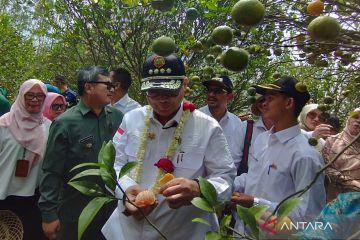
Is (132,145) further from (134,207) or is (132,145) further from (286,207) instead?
(286,207)

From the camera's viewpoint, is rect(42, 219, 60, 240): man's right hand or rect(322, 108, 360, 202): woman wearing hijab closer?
rect(322, 108, 360, 202): woman wearing hijab

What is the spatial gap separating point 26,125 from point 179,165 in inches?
68.6

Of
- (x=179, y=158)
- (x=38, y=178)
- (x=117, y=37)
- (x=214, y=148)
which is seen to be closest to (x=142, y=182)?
(x=179, y=158)

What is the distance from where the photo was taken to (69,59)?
7.94 m

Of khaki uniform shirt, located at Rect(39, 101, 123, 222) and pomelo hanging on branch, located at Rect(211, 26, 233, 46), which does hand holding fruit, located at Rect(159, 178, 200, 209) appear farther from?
khaki uniform shirt, located at Rect(39, 101, 123, 222)

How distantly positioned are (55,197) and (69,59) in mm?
5542

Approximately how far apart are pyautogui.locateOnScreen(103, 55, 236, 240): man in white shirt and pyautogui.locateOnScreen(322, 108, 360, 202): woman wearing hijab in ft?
1.53

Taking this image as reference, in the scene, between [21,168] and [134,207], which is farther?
[21,168]

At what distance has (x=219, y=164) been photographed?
2.03 metres

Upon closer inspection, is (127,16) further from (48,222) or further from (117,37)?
(48,222)

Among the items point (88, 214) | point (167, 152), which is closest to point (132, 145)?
point (167, 152)

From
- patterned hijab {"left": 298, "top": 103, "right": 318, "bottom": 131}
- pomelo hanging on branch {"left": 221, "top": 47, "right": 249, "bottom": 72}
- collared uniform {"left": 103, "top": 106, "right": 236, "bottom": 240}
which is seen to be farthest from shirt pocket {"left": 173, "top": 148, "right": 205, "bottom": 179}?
patterned hijab {"left": 298, "top": 103, "right": 318, "bottom": 131}

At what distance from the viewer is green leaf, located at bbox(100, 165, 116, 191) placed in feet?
4.11

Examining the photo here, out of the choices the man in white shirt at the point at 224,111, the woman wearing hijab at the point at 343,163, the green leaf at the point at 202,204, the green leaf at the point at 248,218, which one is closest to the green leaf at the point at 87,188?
the green leaf at the point at 202,204
